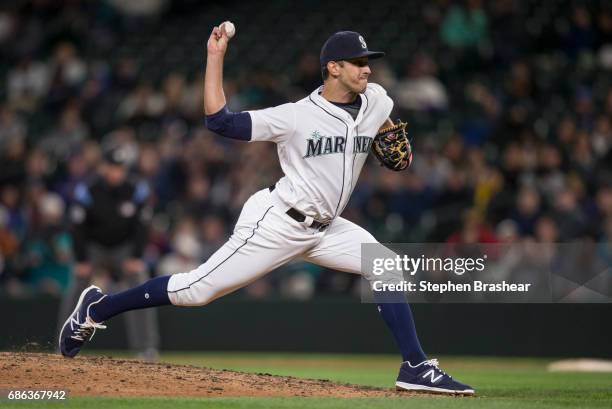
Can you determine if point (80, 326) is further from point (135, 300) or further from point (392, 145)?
point (392, 145)

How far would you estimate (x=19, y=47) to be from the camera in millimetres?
17250

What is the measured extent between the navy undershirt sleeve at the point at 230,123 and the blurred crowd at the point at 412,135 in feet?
18.3

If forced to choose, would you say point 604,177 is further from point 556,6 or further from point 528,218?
point 556,6

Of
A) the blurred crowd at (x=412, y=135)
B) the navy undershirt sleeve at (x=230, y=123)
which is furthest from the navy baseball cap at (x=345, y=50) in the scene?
the blurred crowd at (x=412, y=135)

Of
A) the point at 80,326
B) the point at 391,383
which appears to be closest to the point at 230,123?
the point at 80,326

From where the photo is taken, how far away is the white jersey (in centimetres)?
635

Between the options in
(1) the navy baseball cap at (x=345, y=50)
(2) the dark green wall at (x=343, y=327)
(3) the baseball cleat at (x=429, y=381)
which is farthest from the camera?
(2) the dark green wall at (x=343, y=327)

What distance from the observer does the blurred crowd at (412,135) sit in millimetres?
12008

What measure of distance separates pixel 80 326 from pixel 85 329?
4cm

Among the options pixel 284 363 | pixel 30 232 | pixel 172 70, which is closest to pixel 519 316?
pixel 284 363

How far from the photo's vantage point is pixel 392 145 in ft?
22.2

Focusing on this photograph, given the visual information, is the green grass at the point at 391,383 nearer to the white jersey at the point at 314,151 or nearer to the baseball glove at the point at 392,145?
the white jersey at the point at 314,151

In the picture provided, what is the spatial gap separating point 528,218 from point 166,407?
6826 mm

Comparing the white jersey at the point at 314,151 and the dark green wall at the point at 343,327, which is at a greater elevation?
the white jersey at the point at 314,151
